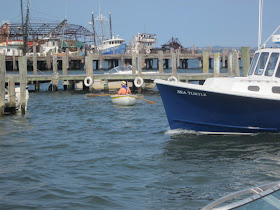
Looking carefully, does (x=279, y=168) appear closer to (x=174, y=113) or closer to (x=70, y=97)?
(x=174, y=113)

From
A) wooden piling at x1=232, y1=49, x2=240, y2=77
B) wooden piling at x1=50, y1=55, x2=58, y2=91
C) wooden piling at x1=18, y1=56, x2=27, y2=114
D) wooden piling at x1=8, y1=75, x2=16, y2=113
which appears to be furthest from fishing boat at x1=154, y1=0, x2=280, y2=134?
wooden piling at x1=50, y1=55, x2=58, y2=91

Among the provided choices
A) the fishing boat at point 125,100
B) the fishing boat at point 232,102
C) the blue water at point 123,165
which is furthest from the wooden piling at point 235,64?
the fishing boat at point 232,102

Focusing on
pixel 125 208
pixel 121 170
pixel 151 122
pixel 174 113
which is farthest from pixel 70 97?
pixel 125 208

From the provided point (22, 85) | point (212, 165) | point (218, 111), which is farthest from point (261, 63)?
point (22, 85)

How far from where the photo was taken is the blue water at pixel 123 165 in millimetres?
9602

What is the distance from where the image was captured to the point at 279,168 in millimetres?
11766

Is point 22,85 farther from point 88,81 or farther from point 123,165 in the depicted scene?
point 88,81

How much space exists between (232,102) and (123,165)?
4590mm

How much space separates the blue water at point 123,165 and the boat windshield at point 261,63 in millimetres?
2202

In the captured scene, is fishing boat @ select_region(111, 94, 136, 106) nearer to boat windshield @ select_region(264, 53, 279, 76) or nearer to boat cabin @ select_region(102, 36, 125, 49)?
boat windshield @ select_region(264, 53, 279, 76)

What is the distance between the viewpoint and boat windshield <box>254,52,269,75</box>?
15656 mm

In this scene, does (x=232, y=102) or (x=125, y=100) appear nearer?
(x=232, y=102)

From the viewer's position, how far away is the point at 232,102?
14781 mm

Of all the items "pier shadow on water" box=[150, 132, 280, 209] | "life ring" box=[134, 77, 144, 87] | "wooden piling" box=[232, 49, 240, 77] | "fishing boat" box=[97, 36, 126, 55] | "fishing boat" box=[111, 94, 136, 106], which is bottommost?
"pier shadow on water" box=[150, 132, 280, 209]
